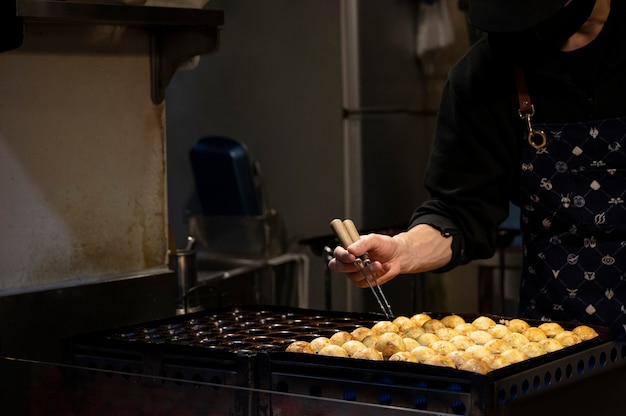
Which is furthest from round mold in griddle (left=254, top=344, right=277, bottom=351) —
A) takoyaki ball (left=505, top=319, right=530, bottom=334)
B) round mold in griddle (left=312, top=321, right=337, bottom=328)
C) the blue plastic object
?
the blue plastic object

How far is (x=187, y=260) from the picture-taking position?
264 cm

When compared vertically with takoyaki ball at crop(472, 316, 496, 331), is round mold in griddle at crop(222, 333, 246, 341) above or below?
below

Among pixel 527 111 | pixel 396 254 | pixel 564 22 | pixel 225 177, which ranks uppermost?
pixel 564 22

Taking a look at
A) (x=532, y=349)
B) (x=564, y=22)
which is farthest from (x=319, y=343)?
(x=564, y=22)

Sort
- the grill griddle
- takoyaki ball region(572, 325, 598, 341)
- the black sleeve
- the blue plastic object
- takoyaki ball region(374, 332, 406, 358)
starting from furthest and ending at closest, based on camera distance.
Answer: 1. the blue plastic object
2. the black sleeve
3. takoyaki ball region(572, 325, 598, 341)
4. takoyaki ball region(374, 332, 406, 358)
5. the grill griddle

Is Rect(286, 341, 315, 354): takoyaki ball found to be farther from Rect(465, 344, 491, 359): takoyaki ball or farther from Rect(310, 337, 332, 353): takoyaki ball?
Rect(465, 344, 491, 359): takoyaki ball

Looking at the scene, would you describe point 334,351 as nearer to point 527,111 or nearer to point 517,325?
point 517,325

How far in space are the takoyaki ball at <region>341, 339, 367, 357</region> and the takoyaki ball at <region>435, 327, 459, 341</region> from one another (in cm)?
18

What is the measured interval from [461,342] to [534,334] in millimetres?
154

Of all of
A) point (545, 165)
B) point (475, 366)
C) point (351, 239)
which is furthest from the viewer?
point (545, 165)

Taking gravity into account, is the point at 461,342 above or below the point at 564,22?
below

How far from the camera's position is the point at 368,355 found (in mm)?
1725

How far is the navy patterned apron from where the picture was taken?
2.24 m

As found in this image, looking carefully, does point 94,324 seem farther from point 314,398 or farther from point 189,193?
point 189,193
